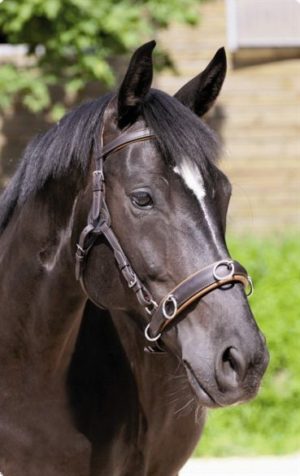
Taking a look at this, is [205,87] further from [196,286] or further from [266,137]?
[266,137]

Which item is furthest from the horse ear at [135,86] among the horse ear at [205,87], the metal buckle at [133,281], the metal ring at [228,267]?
the metal ring at [228,267]

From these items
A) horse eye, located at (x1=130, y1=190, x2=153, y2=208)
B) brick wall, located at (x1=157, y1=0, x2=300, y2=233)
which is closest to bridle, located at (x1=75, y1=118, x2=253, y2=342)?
horse eye, located at (x1=130, y1=190, x2=153, y2=208)

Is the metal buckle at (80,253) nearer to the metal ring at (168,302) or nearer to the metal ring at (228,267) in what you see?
the metal ring at (168,302)

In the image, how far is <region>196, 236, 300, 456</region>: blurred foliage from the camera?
693cm

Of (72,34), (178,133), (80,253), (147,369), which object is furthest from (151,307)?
(72,34)

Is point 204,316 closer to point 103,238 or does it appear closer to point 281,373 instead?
point 103,238

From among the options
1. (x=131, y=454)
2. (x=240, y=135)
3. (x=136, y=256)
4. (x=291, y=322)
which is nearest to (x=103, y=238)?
(x=136, y=256)

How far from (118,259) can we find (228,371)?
52 cm

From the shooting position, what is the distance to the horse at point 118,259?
8.57 feet

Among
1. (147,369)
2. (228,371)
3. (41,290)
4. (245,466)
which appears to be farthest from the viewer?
(245,466)

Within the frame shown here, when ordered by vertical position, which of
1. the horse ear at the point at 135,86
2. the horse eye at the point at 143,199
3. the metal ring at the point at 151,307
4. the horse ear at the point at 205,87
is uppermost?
the horse ear at the point at 135,86

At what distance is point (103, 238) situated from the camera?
288 cm

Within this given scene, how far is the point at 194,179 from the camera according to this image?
272cm

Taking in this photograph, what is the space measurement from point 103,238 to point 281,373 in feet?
14.7
